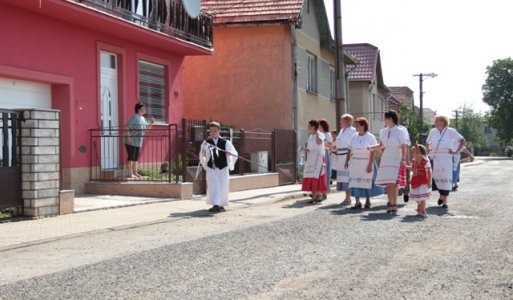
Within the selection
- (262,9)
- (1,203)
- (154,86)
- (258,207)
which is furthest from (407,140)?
(262,9)

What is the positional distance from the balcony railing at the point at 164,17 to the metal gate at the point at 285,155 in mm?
3454

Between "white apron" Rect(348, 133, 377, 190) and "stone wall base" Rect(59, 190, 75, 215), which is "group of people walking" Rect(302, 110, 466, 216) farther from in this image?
"stone wall base" Rect(59, 190, 75, 215)

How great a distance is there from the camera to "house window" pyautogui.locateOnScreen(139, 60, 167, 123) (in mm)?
17172

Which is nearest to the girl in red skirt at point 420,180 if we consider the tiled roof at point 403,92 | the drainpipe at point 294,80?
the drainpipe at point 294,80

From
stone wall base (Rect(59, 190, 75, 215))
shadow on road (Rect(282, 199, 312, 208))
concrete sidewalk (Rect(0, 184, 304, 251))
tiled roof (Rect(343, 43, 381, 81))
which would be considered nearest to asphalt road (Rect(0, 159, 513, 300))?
concrete sidewalk (Rect(0, 184, 304, 251))

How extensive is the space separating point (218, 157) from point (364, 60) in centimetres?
2942

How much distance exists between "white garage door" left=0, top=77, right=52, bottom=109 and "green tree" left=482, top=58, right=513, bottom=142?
3106 inches

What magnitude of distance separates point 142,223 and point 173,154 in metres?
4.57

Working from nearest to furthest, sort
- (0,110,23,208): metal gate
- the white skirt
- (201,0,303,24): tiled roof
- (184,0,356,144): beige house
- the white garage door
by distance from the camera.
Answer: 1. (0,110,23,208): metal gate
2. the white skirt
3. the white garage door
4. (201,0,303,24): tiled roof
5. (184,0,356,144): beige house

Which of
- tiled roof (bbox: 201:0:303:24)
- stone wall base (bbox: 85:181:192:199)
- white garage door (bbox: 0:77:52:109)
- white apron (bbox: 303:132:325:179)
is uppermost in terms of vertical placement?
tiled roof (bbox: 201:0:303:24)

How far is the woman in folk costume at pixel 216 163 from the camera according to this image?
11.8 m

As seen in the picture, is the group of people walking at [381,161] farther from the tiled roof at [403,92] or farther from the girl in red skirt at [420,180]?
the tiled roof at [403,92]

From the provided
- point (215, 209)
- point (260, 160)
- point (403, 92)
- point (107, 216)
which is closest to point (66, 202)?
point (107, 216)

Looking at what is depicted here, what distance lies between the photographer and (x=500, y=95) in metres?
86.1
